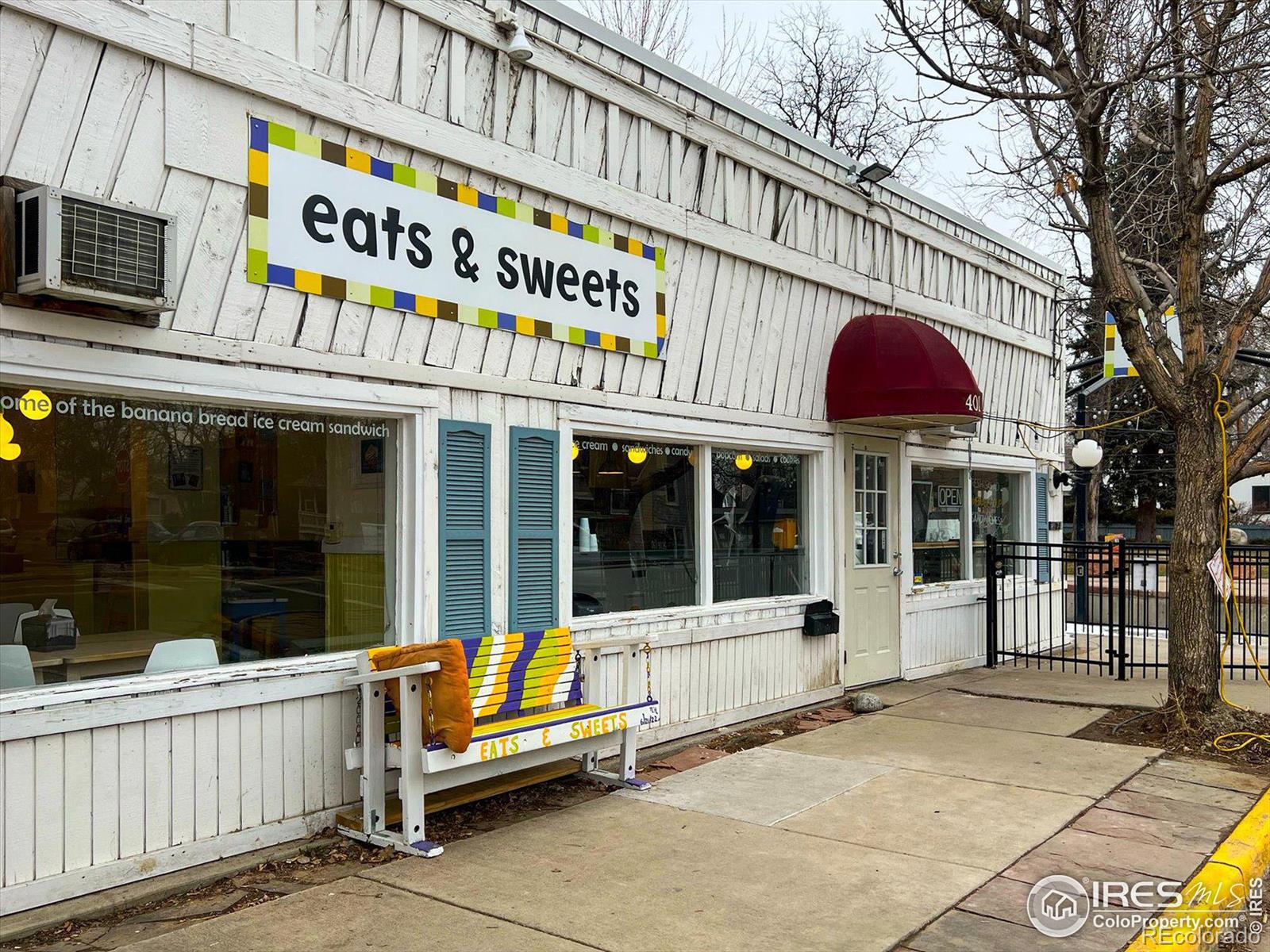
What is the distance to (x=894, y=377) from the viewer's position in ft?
29.9

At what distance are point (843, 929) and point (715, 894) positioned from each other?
24.5 inches

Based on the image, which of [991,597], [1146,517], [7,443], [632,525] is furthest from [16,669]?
[1146,517]

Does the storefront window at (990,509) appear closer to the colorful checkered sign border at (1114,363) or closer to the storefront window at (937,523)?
the storefront window at (937,523)

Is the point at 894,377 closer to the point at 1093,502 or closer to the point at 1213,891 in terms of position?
the point at 1213,891

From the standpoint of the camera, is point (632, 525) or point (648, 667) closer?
point (648, 667)

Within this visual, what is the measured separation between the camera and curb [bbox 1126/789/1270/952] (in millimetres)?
4246

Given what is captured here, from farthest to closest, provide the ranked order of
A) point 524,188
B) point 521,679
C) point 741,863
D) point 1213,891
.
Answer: point 524,188, point 521,679, point 741,863, point 1213,891

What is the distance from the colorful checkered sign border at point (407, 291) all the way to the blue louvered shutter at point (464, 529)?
2.28 feet

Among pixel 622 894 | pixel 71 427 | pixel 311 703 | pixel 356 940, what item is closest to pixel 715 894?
pixel 622 894

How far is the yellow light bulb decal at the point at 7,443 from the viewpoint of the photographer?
438 centimetres

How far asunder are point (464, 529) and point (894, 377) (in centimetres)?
461

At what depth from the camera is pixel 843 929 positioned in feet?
14.0

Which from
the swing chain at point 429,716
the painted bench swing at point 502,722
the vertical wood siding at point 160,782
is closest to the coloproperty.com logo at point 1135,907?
the painted bench swing at point 502,722

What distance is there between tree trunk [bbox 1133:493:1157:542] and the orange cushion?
3522cm
